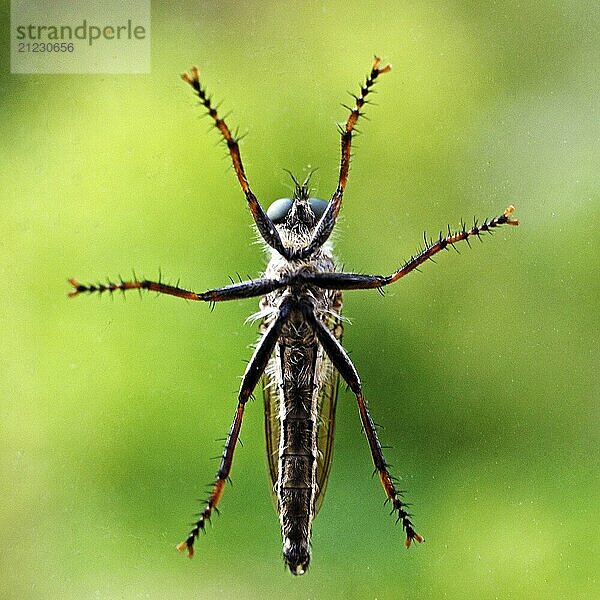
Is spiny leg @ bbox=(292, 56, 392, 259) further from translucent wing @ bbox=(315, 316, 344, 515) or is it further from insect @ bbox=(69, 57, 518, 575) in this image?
translucent wing @ bbox=(315, 316, 344, 515)

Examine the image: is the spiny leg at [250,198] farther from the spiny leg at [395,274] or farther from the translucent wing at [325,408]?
the translucent wing at [325,408]

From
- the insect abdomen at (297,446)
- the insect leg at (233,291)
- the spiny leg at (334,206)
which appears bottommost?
the insect abdomen at (297,446)

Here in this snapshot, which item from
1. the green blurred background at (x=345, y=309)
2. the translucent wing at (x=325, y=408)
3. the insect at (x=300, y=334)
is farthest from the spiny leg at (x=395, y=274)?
the green blurred background at (x=345, y=309)

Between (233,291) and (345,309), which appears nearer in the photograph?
(233,291)

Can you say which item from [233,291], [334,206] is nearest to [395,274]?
[334,206]

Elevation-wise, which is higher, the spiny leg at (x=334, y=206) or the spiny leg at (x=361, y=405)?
the spiny leg at (x=334, y=206)

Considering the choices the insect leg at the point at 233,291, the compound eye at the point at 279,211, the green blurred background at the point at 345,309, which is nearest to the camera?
the insect leg at the point at 233,291

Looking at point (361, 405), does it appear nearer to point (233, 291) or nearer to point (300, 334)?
point (300, 334)
